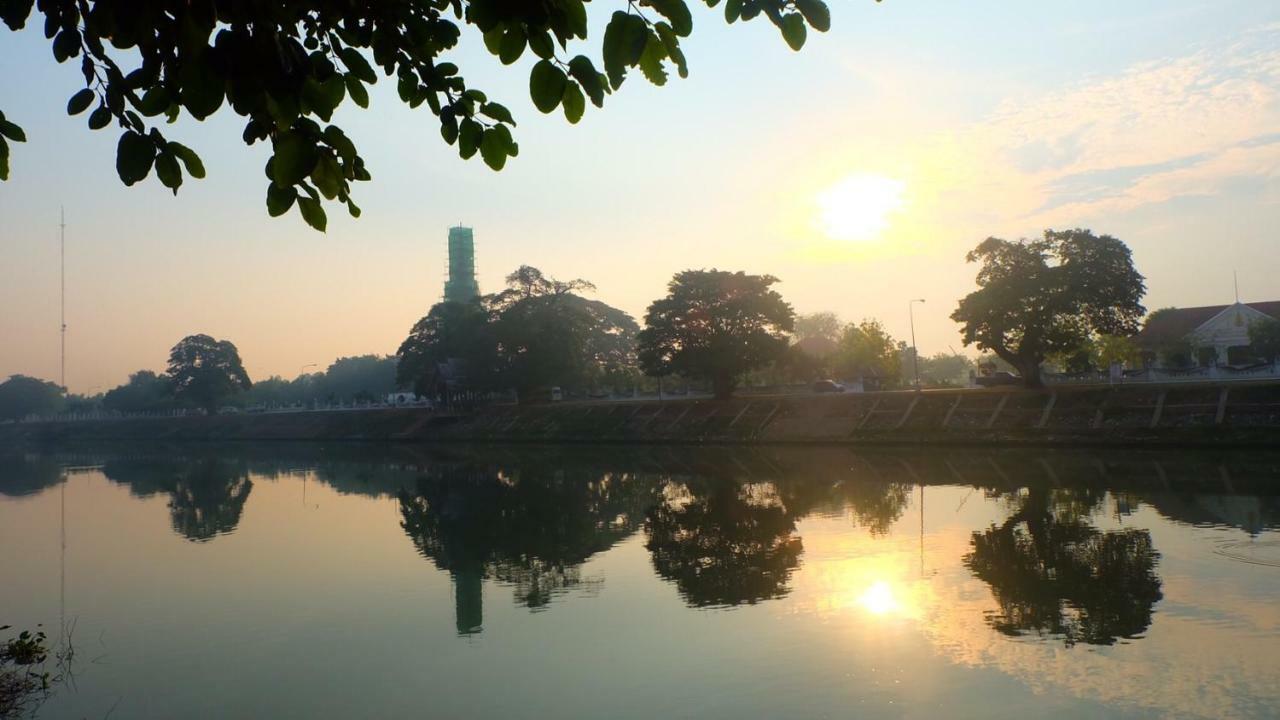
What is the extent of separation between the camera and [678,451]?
51.8m

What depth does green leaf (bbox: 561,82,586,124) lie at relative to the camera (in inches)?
155

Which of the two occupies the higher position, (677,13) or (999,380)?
(677,13)

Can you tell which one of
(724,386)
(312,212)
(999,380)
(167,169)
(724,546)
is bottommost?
(724,546)

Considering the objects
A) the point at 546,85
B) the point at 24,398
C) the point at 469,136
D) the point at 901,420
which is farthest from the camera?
the point at 24,398

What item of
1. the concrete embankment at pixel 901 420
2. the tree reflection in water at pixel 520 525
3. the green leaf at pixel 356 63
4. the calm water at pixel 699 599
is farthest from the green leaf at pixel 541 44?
the concrete embankment at pixel 901 420

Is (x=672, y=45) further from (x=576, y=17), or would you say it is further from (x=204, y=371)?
(x=204, y=371)

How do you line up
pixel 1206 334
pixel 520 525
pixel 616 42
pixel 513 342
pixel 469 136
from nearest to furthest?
1. pixel 616 42
2. pixel 469 136
3. pixel 520 525
4. pixel 1206 334
5. pixel 513 342

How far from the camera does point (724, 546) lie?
20.4 m

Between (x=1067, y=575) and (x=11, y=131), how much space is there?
1683 centimetres

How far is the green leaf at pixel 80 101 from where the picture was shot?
408 cm

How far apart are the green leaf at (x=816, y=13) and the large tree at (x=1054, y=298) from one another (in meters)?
48.9

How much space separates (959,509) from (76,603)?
22.1 m

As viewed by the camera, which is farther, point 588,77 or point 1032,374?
point 1032,374

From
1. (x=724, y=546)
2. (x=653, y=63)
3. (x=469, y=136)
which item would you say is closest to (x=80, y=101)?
(x=469, y=136)
